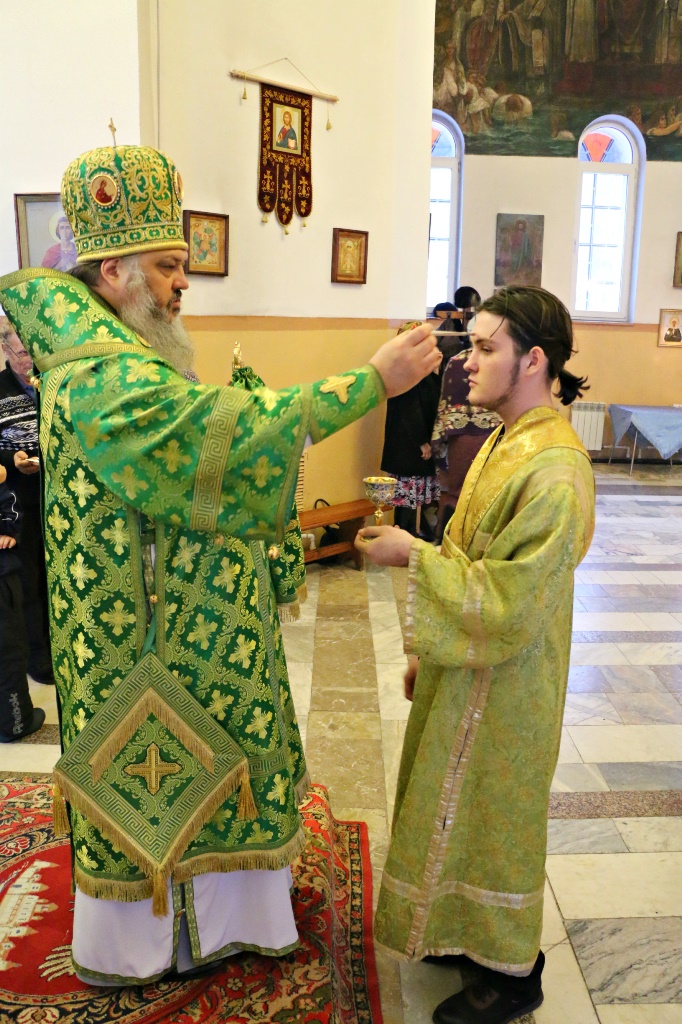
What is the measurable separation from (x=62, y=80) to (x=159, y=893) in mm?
4256

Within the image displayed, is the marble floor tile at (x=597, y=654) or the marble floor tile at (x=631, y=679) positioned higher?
the marble floor tile at (x=631, y=679)

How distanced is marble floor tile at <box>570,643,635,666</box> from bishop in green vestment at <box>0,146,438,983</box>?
329 centimetres

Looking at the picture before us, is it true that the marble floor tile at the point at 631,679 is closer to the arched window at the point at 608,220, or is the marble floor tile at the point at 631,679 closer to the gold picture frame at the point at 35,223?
the gold picture frame at the point at 35,223

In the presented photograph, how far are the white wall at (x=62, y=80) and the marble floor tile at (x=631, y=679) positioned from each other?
Result: 3.92 m

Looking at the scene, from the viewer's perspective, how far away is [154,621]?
79.1 inches

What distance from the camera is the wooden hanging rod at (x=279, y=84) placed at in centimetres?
574

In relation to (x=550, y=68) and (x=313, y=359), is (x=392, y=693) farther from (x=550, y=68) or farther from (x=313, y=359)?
(x=550, y=68)

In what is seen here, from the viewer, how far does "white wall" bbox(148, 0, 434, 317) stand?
5.53m

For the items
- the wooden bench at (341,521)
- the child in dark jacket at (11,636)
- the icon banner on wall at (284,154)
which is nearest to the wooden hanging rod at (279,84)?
the icon banner on wall at (284,154)

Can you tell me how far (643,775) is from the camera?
380 cm

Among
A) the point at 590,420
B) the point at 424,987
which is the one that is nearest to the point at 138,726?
the point at 424,987

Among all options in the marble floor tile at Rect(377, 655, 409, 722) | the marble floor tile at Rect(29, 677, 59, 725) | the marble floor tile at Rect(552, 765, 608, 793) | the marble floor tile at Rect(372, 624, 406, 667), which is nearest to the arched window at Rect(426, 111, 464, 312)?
the marble floor tile at Rect(372, 624, 406, 667)

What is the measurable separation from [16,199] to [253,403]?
3769 mm

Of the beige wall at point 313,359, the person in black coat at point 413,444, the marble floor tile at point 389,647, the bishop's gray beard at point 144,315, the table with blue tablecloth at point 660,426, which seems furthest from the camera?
the table with blue tablecloth at point 660,426
